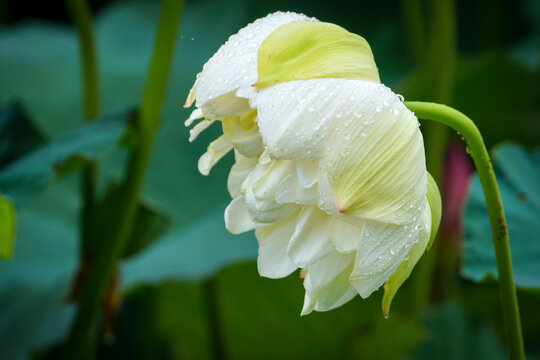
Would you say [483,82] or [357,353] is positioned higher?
[483,82]

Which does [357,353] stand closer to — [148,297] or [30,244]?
[148,297]

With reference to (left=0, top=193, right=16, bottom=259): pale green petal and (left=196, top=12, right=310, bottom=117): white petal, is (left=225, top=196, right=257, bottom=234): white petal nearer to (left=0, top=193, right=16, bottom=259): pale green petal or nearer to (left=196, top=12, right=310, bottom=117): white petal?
(left=196, top=12, right=310, bottom=117): white petal

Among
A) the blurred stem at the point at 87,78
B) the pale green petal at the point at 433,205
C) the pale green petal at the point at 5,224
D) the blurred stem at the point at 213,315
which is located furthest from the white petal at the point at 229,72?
the blurred stem at the point at 213,315

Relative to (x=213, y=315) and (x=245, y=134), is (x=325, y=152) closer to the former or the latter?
(x=245, y=134)

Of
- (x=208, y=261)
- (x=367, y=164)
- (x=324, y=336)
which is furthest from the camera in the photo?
(x=324, y=336)

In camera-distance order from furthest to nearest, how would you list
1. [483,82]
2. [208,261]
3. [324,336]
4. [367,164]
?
[483,82], [324,336], [208,261], [367,164]

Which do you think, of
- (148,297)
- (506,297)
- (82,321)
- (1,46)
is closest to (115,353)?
(148,297)

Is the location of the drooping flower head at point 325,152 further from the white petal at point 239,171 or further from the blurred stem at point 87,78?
the blurred stem at point 87,78

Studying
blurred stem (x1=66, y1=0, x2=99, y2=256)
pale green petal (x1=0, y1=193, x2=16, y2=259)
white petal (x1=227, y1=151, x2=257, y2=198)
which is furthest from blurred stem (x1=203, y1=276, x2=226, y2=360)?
white petal (x1=227, y1=151, x2=257, y2=198)
